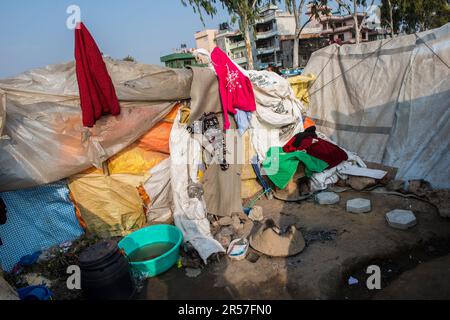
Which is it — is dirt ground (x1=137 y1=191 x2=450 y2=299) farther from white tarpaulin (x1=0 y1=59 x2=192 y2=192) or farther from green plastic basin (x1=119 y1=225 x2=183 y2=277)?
white tarpaulin (x1=0 y1=59 x2=192 y2=192)

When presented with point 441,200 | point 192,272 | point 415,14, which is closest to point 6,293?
point 192,272

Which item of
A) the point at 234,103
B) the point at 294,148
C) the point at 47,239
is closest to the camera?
the point at 47,239

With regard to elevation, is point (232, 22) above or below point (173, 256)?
above

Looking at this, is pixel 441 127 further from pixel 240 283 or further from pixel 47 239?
pixel 47 239

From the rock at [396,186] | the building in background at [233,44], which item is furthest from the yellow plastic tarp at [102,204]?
the building in background at [233,44]

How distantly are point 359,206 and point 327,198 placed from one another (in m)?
0.57

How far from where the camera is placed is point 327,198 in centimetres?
477

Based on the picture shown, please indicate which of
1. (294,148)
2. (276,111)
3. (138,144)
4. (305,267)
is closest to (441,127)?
(294,148)

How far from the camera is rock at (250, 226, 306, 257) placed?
3.54 metres

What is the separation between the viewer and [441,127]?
15.2ft

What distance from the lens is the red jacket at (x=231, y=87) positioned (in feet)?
16.1

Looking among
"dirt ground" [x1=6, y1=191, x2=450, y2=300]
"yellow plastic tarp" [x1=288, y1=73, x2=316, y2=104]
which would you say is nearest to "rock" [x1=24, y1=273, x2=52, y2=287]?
"dirt ground" [x1=6, y1=191, x2=450, y2=300]

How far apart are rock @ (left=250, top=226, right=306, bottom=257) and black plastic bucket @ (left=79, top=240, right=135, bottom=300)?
169 cm
